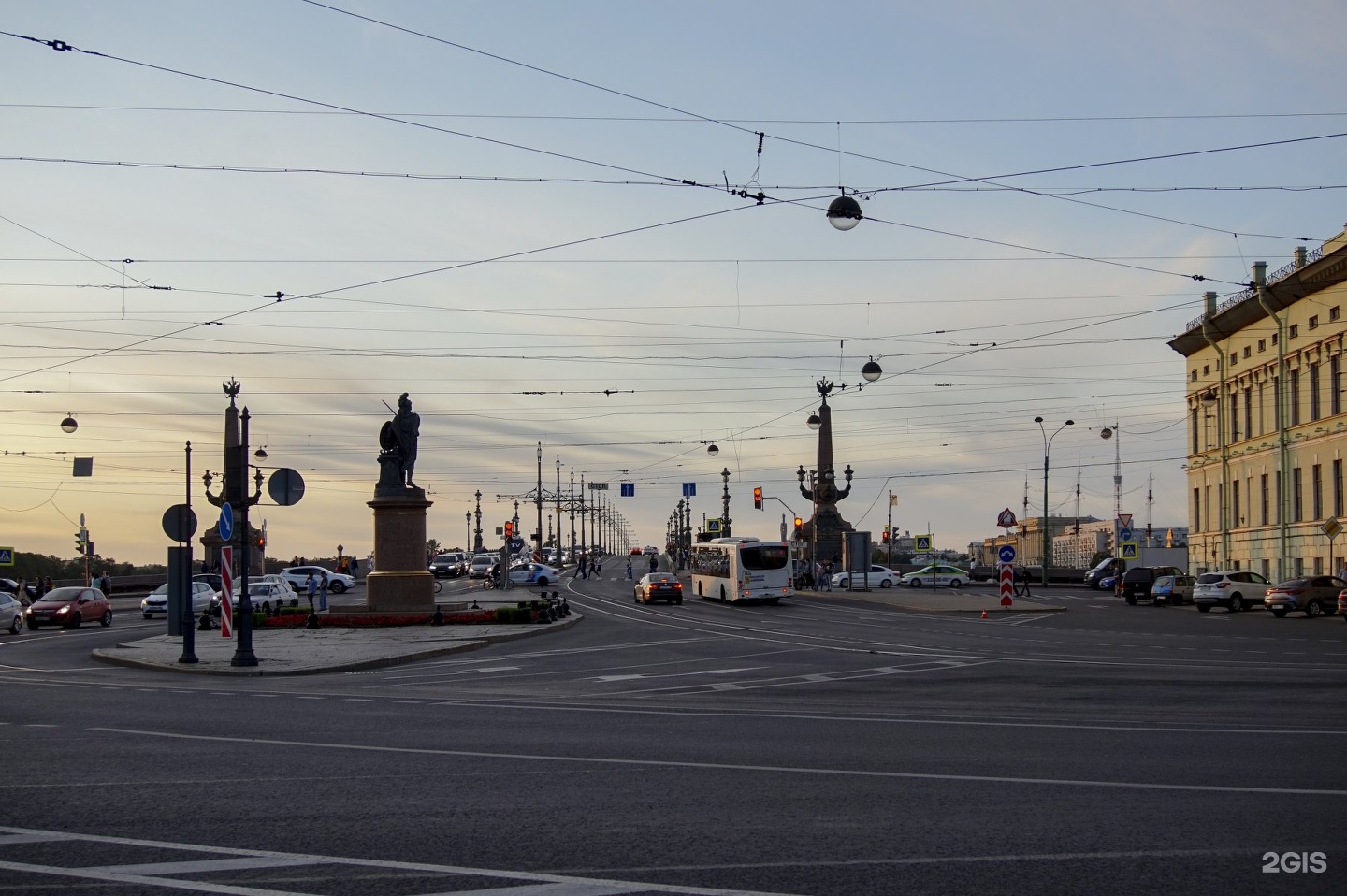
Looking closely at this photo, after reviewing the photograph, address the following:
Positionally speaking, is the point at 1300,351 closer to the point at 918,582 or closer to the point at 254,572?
the point at 918,582

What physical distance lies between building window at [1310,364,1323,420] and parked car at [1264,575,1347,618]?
15885 mm

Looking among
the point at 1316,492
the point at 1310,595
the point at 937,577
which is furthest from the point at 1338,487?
the point at 937,577

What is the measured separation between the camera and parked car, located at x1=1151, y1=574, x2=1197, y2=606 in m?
59.9

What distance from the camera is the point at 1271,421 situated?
2608 inches

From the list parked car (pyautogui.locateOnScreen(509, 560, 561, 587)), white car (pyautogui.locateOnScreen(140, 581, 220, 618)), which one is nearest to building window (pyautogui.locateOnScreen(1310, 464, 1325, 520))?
parked car (pyautogui.locateOnScreen(509, 560, 561, 587))

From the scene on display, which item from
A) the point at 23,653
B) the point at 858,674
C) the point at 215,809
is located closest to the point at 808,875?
the point at 215,809

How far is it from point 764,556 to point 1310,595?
891 inches

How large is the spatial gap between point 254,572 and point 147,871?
7090cm

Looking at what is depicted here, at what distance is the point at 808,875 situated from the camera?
695 centimetres

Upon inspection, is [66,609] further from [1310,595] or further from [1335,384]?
[1335,384]

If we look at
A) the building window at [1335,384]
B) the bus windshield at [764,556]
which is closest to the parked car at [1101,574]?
the building window at [1335,384]

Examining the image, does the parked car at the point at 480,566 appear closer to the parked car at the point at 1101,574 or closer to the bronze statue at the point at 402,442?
the parked car at the point at 1101,574

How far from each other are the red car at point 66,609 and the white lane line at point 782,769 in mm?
35008

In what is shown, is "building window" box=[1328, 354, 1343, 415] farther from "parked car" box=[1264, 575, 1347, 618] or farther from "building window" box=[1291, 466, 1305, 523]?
"parked car" box=[1264, 575, 1347, 618]
